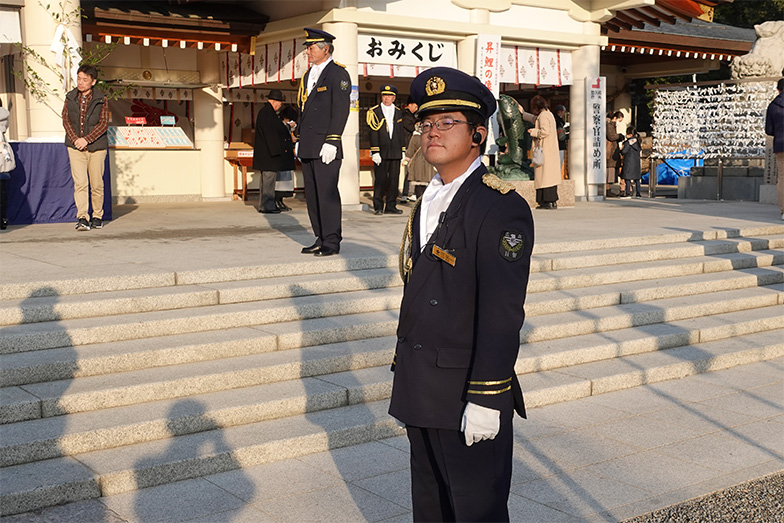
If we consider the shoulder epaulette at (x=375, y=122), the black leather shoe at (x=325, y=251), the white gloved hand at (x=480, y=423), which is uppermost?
the shoulder epaulette at (x=375, y=122)

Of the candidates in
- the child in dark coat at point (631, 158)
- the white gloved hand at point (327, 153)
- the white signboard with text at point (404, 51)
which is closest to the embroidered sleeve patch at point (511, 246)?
the white gloved hand at point (327, 153)

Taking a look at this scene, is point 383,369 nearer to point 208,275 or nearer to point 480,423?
point 208,275

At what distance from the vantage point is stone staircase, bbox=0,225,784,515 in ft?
16.1

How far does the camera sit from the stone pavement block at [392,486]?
14.9 feet

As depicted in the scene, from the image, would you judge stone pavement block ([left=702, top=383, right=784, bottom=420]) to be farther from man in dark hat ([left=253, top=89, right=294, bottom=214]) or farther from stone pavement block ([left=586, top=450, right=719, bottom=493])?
man in dark hat ([left=253, top=89, right=294, bottom=214])

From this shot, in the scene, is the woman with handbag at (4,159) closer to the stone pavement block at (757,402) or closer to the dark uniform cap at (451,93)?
the stone pavement block at (757,402)

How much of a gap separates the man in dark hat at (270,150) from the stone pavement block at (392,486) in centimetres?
970

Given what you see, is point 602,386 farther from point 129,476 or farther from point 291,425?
point 129,476

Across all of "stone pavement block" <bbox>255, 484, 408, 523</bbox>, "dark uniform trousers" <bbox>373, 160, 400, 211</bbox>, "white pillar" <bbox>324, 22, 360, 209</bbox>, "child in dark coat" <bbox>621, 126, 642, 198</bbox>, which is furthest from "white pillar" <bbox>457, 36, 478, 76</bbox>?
"stone pavement block" <bbox>255, 484, 408, 523</bbox>

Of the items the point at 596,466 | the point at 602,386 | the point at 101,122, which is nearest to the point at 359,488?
the point at 596,466

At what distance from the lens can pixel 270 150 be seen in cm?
1421

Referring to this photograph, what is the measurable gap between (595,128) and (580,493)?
14.2 meters

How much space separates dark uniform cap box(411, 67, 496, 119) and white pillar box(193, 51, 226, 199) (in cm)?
1429

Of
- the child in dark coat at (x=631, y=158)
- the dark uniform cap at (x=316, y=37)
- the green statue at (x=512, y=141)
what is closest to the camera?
the dark uniform cap at (x=316, y=37)
